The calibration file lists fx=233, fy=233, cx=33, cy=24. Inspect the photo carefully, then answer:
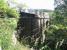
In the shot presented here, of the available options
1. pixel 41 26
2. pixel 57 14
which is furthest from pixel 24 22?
pixel 57 14

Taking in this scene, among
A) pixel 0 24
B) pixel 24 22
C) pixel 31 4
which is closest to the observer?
pixel 0 24

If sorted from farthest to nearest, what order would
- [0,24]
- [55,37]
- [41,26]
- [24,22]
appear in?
[24,22], [41,26], [55,37], [0,24]

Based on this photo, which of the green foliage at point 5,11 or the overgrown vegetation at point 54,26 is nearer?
the overgrown vegetation at point 54,26

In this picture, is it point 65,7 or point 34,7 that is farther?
point 34,7

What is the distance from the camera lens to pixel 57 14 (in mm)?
7246

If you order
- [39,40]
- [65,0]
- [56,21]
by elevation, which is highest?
[65,0]

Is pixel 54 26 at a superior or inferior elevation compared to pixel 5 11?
inferior

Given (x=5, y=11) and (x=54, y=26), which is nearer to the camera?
(x=54, y=26)

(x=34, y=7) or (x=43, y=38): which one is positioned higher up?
(x=34, y=7)

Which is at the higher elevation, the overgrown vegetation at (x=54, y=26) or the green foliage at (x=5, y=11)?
the green foliage at (x=5, y=11)

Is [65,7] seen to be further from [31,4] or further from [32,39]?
[31,4]

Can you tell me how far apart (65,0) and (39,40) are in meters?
1.50

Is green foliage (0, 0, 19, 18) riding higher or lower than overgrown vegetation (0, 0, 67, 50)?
higher

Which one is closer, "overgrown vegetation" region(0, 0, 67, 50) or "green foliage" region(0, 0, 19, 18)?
"overgrown vegetation" region(0, 0, 67, 50)
